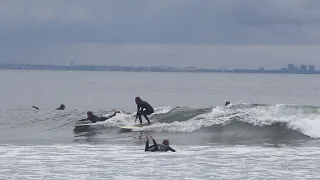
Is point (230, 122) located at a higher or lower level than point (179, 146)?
higher

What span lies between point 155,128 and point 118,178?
13726 mm

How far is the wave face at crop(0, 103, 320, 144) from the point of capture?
2820cm

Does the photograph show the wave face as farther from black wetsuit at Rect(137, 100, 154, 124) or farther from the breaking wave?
black wetsuit at Rect(137, 100, 154, 124)

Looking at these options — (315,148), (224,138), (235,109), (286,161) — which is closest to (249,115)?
(235,109)

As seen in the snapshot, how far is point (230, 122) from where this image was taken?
31.1 m

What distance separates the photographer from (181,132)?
98.8 feet

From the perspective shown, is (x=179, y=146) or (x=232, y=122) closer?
(x=179, y=146)

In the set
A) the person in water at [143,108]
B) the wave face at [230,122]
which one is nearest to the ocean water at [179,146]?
the wave face at [230,122]

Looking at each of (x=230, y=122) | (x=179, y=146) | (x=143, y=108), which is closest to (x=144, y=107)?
(x=143, y=108)

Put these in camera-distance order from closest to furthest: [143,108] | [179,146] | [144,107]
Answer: [179,146]
[144,107]
[143,108]

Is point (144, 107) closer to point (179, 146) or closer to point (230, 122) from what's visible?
point (230, 122)

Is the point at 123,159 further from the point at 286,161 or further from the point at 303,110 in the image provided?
the point at 303,110

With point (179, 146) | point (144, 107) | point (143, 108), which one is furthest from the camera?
point (143, 108)

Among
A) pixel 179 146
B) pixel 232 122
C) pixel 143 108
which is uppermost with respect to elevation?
pixel 143 108
